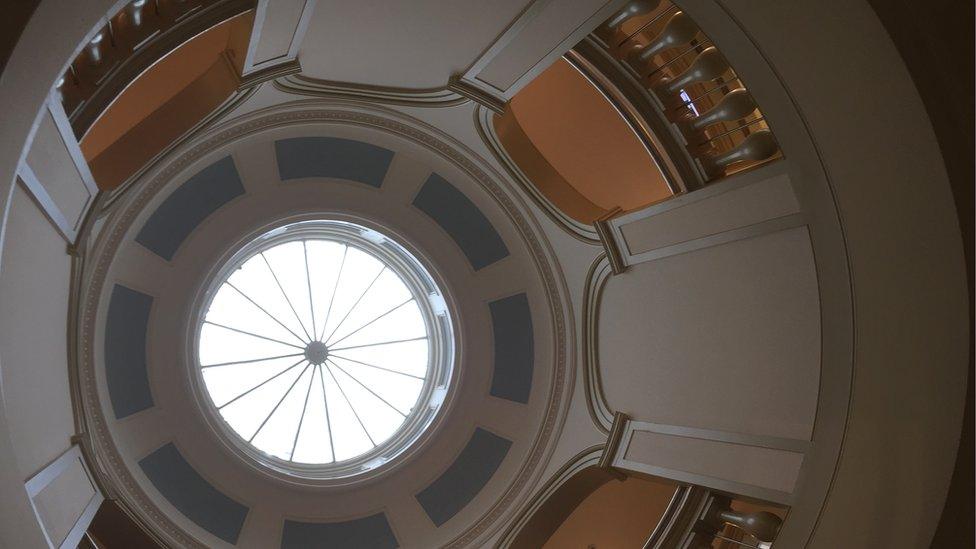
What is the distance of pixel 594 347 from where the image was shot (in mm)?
8867

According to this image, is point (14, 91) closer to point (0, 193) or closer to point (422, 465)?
point (0, 193)

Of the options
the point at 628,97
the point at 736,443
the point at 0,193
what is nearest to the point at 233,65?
the point at 0,193

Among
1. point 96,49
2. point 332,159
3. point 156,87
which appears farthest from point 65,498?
point 332,159

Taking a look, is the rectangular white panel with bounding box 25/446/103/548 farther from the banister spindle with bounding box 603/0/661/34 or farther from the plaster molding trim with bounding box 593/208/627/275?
the banister spindle with bounding box 603/0/661/34

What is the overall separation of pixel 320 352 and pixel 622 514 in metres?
5.26

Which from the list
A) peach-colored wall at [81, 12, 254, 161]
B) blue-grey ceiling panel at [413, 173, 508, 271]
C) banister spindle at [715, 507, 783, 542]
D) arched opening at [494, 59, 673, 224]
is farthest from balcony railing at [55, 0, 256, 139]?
banister spindle at [715, 507, 783, 542]

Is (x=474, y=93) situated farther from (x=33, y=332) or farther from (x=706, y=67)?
(x=33, y=332)

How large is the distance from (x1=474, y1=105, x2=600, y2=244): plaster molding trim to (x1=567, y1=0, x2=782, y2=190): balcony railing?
5.77ft

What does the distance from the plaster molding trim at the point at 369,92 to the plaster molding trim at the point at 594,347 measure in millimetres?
2443

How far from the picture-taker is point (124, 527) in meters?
9.05

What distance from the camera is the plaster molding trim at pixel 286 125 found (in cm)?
852

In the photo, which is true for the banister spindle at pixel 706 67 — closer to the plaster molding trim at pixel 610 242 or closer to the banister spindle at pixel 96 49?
the plaster molding trim at pixel 610 242

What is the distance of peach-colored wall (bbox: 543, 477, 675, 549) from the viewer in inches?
408

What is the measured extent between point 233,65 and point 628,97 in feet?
11.4
